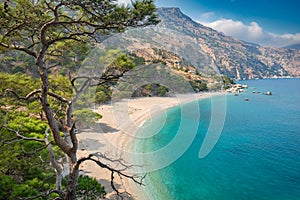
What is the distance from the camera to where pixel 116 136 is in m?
18.5

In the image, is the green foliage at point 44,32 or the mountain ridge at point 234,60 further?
the mountain ridge at point 234,60

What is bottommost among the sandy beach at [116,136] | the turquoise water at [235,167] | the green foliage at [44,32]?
the turquoise water at [235,167]

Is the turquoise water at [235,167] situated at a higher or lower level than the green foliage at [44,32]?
lower

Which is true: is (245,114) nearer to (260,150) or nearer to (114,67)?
(260,150)

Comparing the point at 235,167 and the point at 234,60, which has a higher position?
the point at 234,60

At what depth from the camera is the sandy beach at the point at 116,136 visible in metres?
10.8

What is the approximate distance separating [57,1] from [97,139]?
14754 mm

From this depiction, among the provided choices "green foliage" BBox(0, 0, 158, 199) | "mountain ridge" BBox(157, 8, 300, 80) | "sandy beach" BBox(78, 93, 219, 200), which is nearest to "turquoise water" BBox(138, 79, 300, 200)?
"sandy beach" BBox(78, 93, 219, 200)

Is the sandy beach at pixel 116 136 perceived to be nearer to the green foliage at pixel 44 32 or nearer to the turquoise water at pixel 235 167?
the turquoise water at pixel 235 167

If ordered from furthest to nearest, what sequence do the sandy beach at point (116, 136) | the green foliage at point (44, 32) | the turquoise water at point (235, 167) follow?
the turquoise water at point (235, 167) < the sandy beach at point (116, 136) < the green foliage at point (44, 32)

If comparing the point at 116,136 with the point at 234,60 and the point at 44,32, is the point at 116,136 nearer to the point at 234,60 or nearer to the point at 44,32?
the point at 44,32

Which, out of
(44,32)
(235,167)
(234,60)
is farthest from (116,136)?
(234,60)

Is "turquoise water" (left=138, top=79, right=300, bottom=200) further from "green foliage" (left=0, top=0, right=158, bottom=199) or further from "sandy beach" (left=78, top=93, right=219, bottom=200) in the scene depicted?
Result: "green foliage" (left=0, top=0, right=158, bottom=199)

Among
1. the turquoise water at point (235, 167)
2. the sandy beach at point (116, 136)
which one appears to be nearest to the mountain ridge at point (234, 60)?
the sandy beach at point (116, 136)
